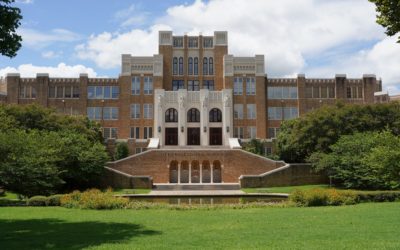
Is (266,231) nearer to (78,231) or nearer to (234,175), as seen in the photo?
(78,231)

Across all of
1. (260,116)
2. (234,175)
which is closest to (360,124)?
(234,175)

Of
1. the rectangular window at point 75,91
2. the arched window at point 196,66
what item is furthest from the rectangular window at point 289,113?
the rectangular window at point 75,91

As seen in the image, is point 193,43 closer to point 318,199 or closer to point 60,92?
point 60,92

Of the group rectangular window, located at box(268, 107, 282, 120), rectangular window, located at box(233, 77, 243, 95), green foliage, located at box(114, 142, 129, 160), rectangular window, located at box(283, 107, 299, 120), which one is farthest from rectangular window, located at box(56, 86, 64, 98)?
rectangular window, located at box(283, 107, 299, 120)

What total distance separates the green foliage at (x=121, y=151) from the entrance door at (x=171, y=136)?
6.34 meters

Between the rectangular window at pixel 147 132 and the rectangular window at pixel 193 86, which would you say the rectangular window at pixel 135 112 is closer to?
the rectangular window at pixel 147 132

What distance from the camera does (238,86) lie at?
66.1m

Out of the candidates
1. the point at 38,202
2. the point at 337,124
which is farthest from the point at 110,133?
the point at 38,202

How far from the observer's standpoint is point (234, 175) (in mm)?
50656

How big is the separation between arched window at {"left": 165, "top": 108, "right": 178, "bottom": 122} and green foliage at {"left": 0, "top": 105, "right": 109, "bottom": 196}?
446 inches

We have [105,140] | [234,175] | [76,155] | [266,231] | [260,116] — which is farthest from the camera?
[260,116]

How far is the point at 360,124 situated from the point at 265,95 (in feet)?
71.7

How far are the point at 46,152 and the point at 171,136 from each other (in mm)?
33074

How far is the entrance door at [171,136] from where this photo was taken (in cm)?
6341
